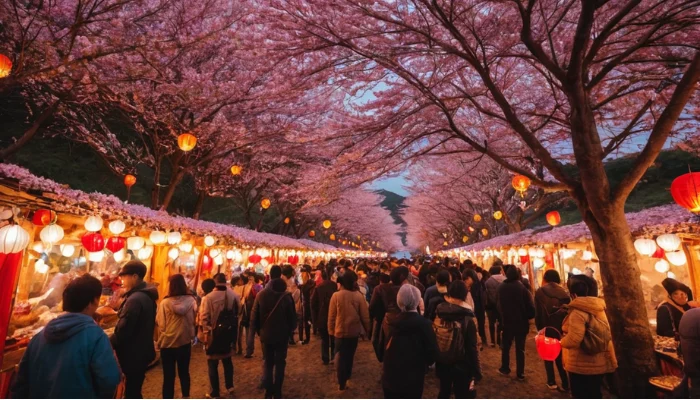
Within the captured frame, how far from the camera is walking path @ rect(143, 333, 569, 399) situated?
593 centimetres

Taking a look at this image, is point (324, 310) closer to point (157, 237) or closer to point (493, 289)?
point (493, 289)

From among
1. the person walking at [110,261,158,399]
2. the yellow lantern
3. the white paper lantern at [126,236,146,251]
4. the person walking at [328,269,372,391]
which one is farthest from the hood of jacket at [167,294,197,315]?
the yellow lantern

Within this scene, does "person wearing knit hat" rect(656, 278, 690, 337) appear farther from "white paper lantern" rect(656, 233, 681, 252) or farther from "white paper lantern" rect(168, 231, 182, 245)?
"white paper lantern" rect(168, 231, 182, 245)

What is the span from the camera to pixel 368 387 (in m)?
6.28

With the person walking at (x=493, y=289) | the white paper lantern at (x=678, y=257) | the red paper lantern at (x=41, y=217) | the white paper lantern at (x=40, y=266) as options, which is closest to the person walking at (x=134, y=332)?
the red paper lantern at (x=41, y=217)

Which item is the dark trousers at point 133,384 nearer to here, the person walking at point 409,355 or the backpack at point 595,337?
the person walking at point 409,355

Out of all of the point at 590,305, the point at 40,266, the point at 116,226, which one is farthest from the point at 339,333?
the point at 40,266

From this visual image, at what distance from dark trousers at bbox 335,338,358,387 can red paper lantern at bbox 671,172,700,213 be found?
19.8 ft

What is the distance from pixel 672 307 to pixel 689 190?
1917 mm

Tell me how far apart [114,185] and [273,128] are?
1548 centimetres

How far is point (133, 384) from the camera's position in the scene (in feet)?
14.3

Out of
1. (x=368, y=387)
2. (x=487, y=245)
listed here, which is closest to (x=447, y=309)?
(x=368, y=387)

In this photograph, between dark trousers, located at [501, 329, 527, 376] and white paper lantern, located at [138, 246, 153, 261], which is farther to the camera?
white paper lantern, located at [138, 246, 153, 261]

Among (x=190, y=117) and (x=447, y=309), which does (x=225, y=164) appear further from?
(x=447, y=309)
